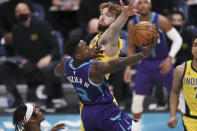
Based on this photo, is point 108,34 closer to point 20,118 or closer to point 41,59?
point 20,118

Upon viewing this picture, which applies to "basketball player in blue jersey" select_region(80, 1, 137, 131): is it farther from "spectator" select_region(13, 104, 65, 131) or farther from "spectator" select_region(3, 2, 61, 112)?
"spectator" select_region(3, 2, 61, 112)

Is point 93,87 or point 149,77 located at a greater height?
point 93,87

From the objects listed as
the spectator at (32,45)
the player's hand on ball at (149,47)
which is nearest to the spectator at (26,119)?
the player's hand on ball at (149,47)

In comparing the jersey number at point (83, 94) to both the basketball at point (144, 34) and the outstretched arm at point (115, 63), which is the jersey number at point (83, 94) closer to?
the outstretched arm at point (115, 63)

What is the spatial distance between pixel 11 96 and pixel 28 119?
4322 mm

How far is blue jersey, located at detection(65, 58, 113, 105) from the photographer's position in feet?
14.5

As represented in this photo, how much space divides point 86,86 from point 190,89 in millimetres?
1298

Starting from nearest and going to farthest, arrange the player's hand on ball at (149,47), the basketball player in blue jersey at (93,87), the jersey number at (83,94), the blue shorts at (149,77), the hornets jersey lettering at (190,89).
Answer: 1. the player's hand on ball at (149,47)
2. the basketball player in blue jersey at (93,87)
3. the jersey number at (83,94)
4. the hornets jersey lettering at (190,89)
5. the blue shorts at (149,77)

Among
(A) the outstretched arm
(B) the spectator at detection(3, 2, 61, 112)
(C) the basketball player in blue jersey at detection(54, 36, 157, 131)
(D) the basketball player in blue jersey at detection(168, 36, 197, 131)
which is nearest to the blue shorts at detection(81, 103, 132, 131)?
(C) the basketball player in blue jersey at detection(54, 36, 157, 131)

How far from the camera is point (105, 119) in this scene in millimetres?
4543

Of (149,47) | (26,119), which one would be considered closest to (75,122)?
(26,119)

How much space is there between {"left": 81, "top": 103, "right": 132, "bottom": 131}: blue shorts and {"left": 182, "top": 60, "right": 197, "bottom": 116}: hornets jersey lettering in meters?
0.87

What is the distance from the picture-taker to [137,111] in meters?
6.73

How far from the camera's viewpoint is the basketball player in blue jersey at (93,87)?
438 centimetres
